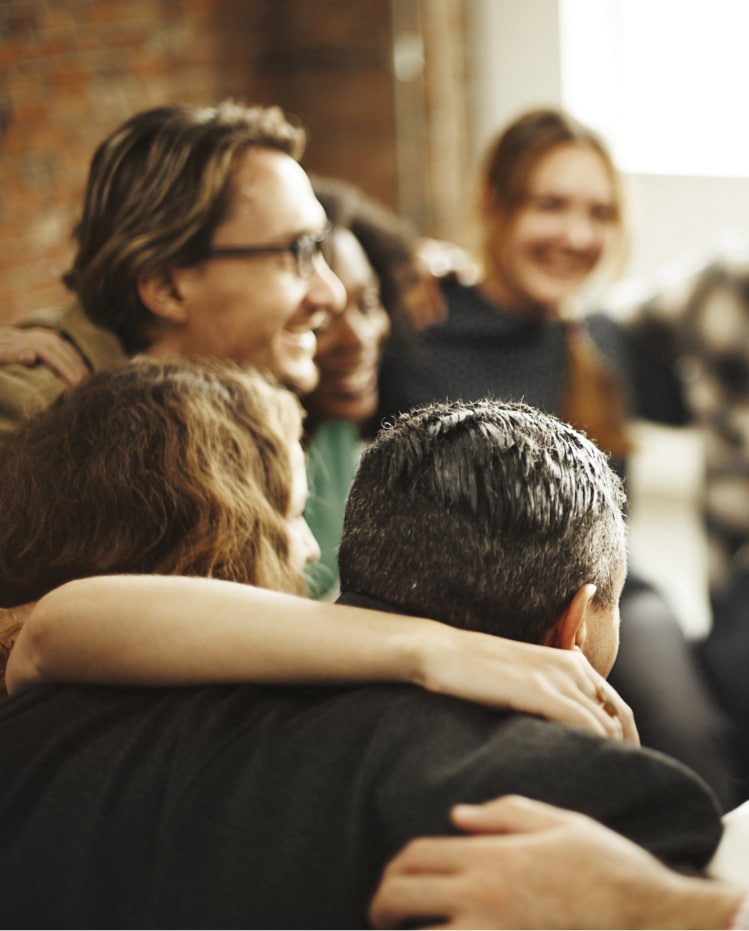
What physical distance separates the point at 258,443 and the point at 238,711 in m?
0.46

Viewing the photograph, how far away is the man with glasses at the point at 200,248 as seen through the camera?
82.0 inches

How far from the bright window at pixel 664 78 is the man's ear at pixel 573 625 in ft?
13.0

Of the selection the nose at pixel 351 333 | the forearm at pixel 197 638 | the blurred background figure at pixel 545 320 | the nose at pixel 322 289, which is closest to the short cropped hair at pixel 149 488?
the forearm at pixel 197 638

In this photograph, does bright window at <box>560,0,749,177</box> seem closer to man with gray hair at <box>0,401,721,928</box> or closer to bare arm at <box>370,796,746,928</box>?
man with gray hair at <box>0,401,721,928</box>

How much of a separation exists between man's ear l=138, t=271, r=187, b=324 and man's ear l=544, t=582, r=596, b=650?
119cm

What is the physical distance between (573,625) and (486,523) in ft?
0.50

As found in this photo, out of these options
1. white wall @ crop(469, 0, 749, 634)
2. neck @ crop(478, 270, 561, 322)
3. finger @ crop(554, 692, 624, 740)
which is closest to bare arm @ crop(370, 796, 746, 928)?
finger @ crop(554, 692, 624, 740)

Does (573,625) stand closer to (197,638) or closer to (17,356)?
(197,638)

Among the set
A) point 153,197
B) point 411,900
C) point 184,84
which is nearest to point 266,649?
point 411,900

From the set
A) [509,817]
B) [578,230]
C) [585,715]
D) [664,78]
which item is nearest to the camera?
[509,817]

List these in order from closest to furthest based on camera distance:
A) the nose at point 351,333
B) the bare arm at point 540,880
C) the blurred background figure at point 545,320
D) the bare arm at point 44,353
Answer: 1. the bare arm at point 540,880
2. the bare arm at point 44,353
3. the nose at point 351,333
4. the blurred background figure at point 545,320

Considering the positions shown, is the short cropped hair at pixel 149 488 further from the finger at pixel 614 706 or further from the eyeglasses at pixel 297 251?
the eyeglasses at pixel 297 251

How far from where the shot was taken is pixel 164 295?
Result: 6.99 feet

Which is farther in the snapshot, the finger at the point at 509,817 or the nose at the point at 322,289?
the nose at the point at 322,289
